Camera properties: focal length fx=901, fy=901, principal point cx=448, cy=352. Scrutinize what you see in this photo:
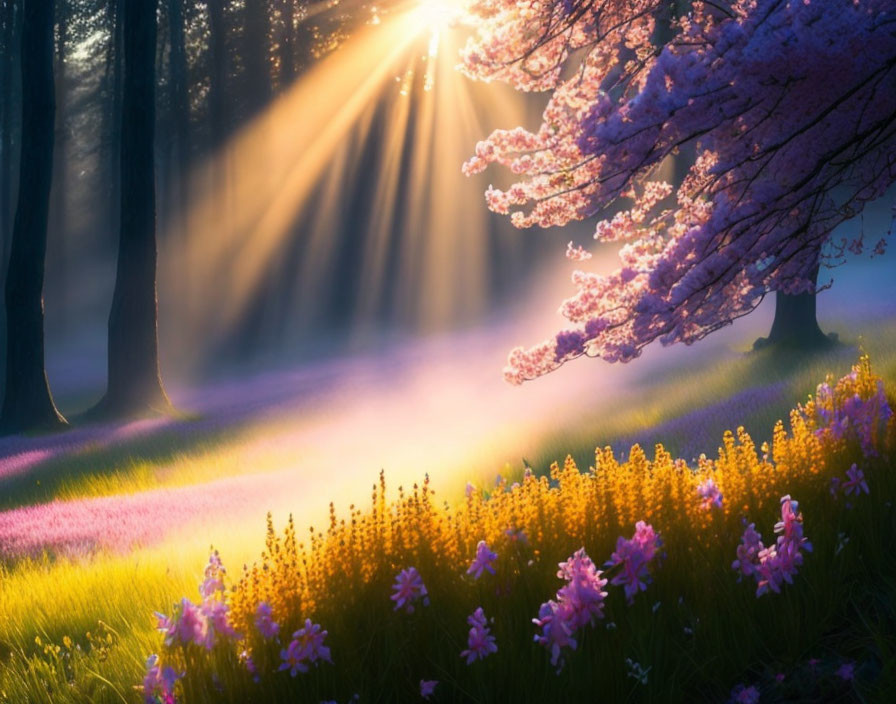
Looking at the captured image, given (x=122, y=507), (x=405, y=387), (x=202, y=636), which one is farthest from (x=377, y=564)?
(x=405, y=387)

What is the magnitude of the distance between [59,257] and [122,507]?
38.3 m

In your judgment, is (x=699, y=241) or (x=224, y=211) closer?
(x=699, y=241)

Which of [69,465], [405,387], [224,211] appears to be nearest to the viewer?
[69,465]

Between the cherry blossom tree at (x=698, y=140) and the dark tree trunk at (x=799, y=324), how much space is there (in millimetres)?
8843

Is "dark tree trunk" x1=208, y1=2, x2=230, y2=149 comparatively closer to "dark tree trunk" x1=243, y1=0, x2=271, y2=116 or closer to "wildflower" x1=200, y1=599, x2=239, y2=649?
"dark tree trunk" x1=243, y1=0, x2=271, y2=116

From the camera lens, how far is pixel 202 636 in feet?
12.3

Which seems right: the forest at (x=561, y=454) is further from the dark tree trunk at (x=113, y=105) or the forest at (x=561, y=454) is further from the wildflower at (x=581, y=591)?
the dark tree trunk at (x=113, y=105)

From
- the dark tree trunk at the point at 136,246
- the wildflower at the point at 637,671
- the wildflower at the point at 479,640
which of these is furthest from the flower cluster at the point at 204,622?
the dark tree trunk at the point at 136,246

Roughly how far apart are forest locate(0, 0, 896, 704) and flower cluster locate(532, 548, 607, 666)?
15 mm

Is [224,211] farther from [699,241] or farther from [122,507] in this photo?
[699,241]

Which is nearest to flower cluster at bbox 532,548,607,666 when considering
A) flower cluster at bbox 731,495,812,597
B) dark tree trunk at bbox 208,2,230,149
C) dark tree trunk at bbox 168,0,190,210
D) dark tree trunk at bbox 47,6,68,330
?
flower cluster at bbox 731,495,812,597

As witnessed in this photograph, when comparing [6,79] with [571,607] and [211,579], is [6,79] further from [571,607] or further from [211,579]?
[571,607]

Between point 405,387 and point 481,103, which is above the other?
point 481,103

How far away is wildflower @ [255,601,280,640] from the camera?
148 inches
